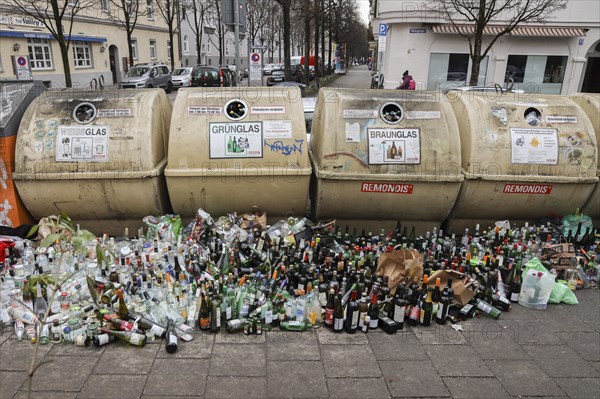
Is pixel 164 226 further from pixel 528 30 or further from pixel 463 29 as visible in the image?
pixel 528 30

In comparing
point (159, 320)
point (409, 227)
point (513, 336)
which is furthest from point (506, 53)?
point (159, 320)

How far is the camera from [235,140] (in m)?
5.37

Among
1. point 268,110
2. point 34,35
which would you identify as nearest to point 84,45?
point 34,35

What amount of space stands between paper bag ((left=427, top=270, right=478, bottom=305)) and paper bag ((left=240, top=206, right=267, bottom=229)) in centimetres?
213

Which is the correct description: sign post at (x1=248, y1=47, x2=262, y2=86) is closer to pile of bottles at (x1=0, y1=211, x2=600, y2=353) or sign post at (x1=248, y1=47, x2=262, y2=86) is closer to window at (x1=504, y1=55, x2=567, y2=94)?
pile of bottles at (x1=0, y1=211, x2=600, y2=353)

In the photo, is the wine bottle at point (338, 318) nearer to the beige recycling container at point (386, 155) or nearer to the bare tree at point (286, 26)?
the beige recycling container at point (386, 155)

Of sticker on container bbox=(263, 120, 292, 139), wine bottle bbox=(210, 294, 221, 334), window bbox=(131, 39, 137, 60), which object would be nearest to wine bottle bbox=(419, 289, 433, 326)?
wine bottle bbox=(210, 294, 221, 334)

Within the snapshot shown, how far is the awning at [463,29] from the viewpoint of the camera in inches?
778

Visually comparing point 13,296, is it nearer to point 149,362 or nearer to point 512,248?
point 149,362

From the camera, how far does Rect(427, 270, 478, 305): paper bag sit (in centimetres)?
439

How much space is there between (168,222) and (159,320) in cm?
168

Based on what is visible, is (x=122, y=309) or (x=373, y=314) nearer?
(x=122, y=309)

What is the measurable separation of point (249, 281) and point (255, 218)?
3.91 ft

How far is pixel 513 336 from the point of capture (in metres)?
4.08
